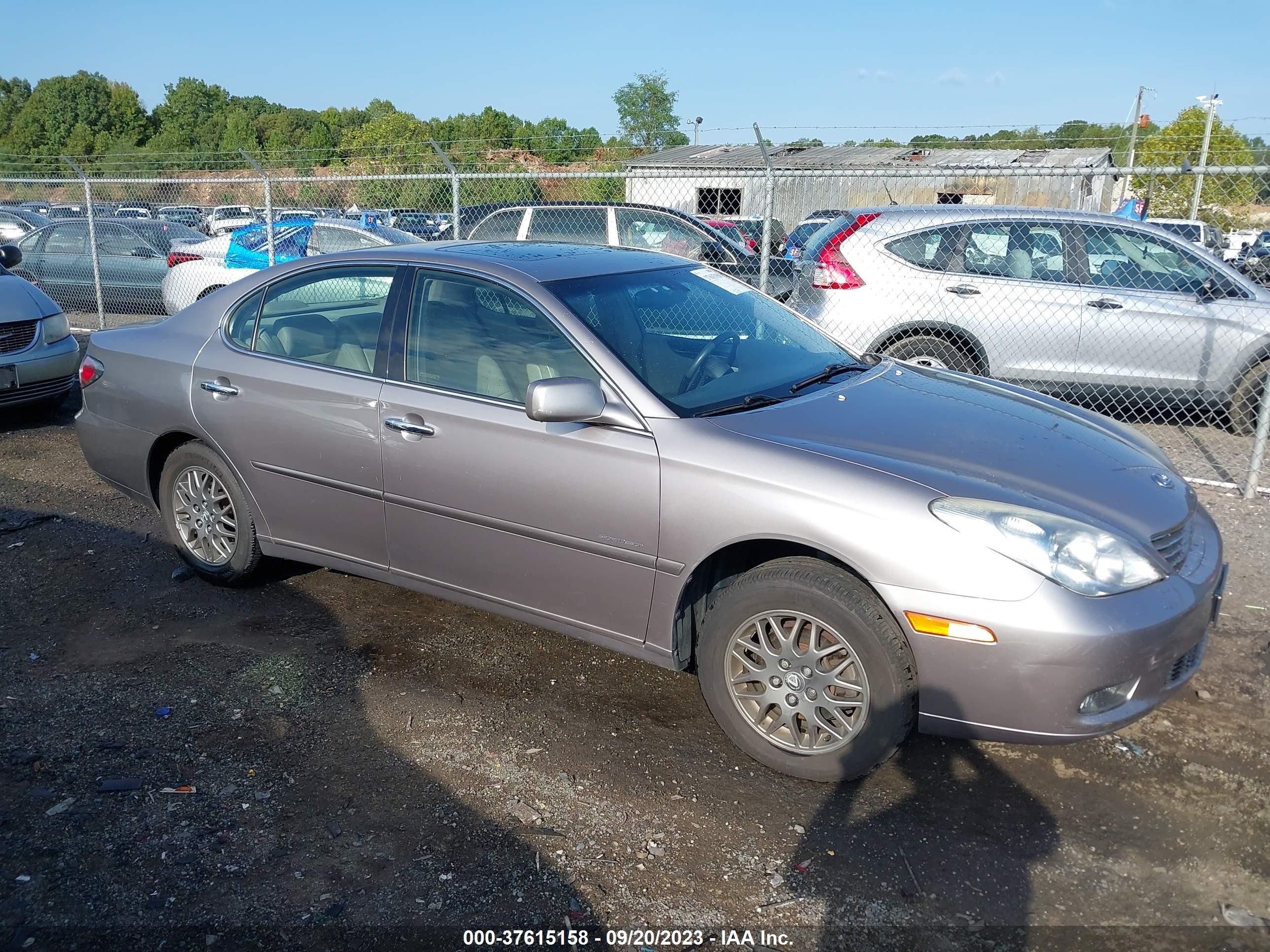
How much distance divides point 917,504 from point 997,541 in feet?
0.84

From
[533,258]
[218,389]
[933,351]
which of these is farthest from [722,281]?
[933,351]

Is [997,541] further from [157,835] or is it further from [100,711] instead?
[100,711]

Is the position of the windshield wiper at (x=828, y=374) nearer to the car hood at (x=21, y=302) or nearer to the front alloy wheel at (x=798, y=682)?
the front alloy wheel at (x=798, y=682)

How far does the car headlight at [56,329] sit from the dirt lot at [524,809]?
437 centimetres

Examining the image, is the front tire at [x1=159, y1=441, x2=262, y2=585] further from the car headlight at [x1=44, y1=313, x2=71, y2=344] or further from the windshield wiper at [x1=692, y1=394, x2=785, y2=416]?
the car headlight at [x1=44, y1=313, x2=71, y2=344]

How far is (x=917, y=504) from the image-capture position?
305cm

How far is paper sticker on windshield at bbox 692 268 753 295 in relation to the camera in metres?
4.55

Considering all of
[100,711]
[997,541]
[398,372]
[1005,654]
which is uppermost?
[398,372]

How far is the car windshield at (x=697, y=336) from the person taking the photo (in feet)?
12.2

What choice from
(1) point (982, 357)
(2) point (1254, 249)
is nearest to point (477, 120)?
(2) point (1254, 249)

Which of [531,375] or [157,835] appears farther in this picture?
[531,375]

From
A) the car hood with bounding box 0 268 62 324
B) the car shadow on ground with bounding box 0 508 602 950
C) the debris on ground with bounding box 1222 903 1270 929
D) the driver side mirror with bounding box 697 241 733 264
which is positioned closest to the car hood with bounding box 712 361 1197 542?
the debris on ground with bounding box 1222 903 1270 929

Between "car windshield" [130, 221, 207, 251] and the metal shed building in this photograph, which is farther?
the metal shed building

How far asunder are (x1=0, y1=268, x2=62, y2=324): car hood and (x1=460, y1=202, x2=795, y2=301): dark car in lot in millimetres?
4267
